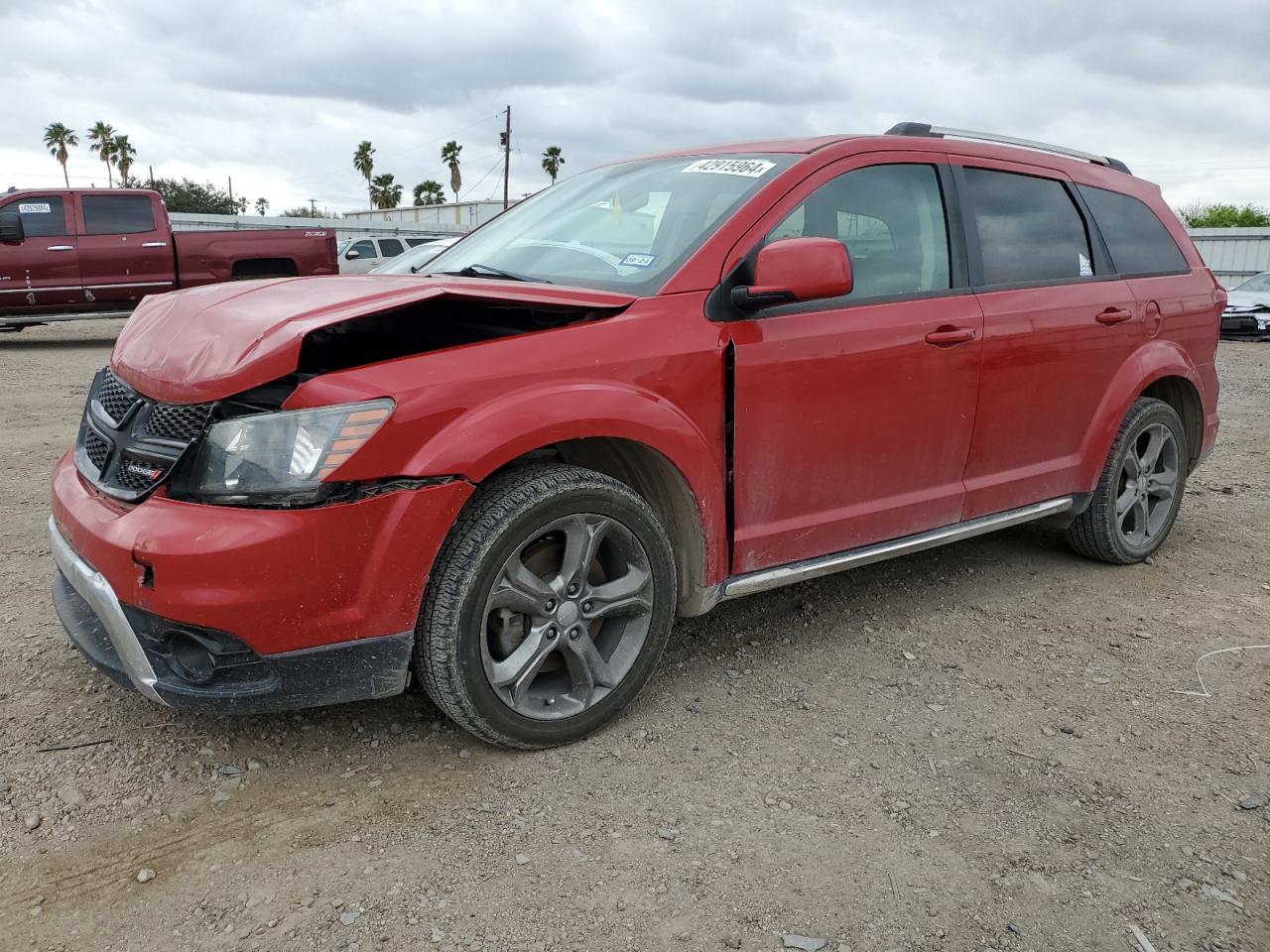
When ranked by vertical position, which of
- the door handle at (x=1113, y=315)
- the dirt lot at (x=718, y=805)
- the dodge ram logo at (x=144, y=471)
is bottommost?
the dirt lot at (x=718, y=805)

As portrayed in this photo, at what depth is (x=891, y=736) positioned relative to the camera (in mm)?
2939

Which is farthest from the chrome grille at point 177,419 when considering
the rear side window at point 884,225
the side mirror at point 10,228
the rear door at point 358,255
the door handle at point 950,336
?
the rear door at point 358,255

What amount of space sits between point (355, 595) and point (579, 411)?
2.44 feet

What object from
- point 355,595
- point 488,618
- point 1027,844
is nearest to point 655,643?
point 488,618

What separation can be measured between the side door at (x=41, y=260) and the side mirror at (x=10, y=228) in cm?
6

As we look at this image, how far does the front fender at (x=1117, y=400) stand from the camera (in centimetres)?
416

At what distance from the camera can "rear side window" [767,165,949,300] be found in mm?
3273

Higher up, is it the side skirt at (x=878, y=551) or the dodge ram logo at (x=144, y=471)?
the dodge ram logo at (x=144, y=471)

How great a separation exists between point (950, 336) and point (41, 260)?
42.9 ft

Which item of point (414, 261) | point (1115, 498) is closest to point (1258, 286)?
point (1115, 498)

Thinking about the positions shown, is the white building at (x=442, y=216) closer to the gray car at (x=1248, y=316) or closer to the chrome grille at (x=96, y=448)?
the gray car at (x=1248, y=316)

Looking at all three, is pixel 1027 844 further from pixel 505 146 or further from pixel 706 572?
pixel 505 146

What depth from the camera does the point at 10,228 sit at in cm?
1262

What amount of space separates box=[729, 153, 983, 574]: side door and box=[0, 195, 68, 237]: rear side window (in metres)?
12.9
